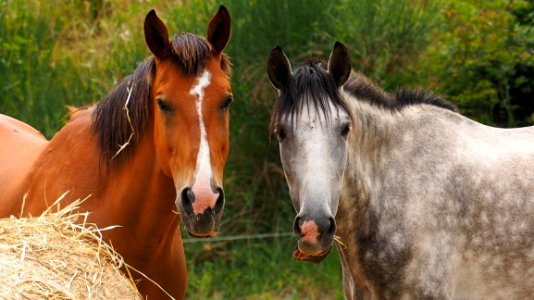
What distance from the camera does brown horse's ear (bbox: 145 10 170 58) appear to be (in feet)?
14.7

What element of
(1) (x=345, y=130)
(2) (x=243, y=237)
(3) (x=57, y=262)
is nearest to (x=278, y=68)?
(1) (x=345, y=130)

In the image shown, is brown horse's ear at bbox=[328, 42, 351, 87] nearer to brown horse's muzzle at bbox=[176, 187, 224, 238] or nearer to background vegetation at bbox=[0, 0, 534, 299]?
brown horse's muzzle at bbox=[176, 187, 224, 238]

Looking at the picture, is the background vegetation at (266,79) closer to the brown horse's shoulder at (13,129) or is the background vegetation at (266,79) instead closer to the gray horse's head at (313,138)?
the brown horse's shoulder at (13,129)

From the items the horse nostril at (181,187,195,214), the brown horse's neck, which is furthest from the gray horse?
the brown horse's neck

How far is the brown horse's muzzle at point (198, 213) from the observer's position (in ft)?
13.5

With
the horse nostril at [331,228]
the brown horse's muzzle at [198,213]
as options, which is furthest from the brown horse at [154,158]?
the horse nostril at [331,228]

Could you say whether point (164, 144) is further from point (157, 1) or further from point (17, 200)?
point (157, 1)

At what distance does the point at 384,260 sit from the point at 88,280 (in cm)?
143

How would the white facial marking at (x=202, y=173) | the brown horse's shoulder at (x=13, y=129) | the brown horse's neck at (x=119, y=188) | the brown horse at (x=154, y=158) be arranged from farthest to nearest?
1. the brown horse's shoulder at (x=13, y=129)
2. the brown horse's neck at (x=119, y=188)
3. the brown horse at (x=154, y=158)
4. the white facial marking at (x=202, y=173)

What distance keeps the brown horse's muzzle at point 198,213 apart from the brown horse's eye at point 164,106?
408 mm

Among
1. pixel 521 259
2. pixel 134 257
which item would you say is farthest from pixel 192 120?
pixel 521 259

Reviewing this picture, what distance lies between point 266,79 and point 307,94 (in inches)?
150

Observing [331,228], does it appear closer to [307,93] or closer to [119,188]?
[307,93]

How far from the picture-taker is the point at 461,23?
324 inches
